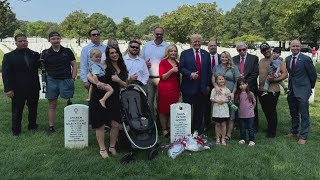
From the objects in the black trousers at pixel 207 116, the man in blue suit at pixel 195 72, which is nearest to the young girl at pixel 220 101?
the man in blue suit at pixel 195 72

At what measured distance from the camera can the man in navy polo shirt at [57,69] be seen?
734cm

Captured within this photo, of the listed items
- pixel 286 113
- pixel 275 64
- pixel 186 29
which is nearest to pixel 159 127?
pixel 275 64

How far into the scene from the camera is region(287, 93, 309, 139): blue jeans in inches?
285

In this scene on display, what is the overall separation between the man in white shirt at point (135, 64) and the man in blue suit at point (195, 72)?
703 mm

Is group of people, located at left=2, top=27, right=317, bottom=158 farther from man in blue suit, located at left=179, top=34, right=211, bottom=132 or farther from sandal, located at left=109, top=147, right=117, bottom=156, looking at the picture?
sandal, located at left=109, top=147, right=117, bottom=156

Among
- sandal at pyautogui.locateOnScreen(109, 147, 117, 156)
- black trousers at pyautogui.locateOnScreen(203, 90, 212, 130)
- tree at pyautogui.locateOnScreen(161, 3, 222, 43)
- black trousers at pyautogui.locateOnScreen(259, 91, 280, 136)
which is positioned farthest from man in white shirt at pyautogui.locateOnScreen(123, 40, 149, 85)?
tree at pyautogui.locateOnScreen(161, 3, 222, 43)

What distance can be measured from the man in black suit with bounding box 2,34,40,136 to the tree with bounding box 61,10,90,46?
5758cm

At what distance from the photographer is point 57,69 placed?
7383mm

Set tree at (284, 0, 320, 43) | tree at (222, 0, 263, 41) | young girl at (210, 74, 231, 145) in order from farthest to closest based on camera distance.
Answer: tree at (222, 0, 263, 41) → tree at (284, 0, 320, 43) → young girl at (210, 74, 231, 145)

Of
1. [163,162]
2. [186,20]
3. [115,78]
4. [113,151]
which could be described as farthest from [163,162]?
[186,20]

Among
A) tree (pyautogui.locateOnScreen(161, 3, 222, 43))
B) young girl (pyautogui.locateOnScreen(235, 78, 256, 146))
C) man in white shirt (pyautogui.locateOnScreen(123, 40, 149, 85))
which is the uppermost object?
tree (pyautogui.locateOnScreen(161, 3, 222, 43))

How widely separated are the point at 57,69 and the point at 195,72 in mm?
2652

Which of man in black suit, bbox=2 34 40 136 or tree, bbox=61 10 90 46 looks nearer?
man in black suit, bbox=2 34 40 136

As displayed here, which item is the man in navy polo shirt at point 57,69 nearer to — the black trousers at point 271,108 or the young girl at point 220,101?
the young girl at point 220,101
